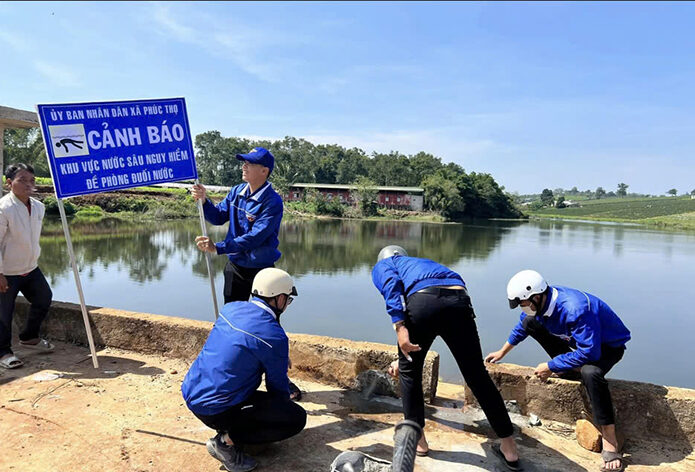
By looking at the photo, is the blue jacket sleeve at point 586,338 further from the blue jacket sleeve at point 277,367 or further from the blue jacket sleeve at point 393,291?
the blue jacket sleeve at point 277,367

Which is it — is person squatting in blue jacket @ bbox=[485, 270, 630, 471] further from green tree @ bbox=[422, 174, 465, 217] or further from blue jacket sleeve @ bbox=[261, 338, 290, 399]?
green tree @ bbox=[422, 174, 465, 217]

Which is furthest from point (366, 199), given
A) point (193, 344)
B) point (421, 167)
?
point (193, 344)

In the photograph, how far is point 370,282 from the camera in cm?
1552

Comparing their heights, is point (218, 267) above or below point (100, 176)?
below

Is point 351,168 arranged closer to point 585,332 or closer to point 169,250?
point 169,250

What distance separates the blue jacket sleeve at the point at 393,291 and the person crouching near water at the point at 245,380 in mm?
537

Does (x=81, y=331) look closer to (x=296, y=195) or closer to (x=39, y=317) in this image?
(x=39, y=317)

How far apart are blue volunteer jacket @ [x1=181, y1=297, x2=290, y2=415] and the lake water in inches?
73.3

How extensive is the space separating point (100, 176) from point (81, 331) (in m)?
1.66

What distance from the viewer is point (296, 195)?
57.5 meters

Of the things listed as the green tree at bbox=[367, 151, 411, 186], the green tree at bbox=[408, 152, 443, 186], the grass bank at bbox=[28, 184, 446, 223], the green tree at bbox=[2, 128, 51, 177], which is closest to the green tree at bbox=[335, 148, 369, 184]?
the green tree at bbox=[367, 151, 411, 186]

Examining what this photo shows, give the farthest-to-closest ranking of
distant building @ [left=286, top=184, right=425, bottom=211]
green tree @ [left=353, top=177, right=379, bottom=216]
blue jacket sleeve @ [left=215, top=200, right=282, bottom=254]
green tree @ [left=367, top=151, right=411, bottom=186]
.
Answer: green tree @ [left=367, top=151, right=411, bottom=186] → distant building @ [left=286, top=184, right=425, bottom=211] → green tree @ [left=353, top=177, right=379, bottom=216] → blue jacket sleeve @ [left=215, top=200, right=282, bottom=254]

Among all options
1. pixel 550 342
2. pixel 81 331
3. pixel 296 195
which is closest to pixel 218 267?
pixel 81 331

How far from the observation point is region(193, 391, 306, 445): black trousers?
2.47 meters
